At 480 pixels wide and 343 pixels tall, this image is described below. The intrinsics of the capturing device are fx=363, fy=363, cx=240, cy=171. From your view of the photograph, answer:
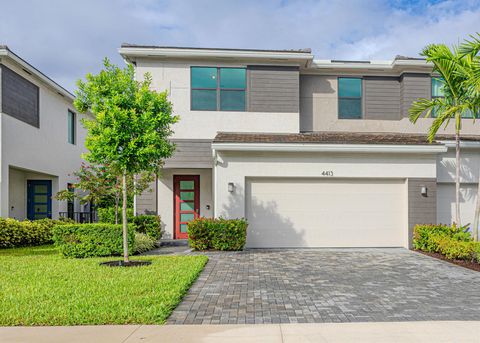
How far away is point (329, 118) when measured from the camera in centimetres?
1522

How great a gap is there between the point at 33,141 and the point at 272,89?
10.3 metres

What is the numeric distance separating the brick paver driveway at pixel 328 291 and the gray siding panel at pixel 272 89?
6.44 metres

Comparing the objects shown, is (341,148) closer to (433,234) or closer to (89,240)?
(433,234)

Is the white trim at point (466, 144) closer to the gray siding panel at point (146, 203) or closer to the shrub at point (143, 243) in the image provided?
the shrub at point (143, 243)

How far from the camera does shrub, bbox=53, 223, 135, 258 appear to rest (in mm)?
10148

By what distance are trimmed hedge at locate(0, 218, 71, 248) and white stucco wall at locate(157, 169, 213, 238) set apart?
4.12 metres

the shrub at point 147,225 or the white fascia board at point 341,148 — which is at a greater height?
the white fascia board at point 341,148

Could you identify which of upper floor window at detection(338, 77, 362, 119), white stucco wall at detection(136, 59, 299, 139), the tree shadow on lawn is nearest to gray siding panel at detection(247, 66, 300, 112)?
white stucco wall at detection(136, 59, 299, 139)

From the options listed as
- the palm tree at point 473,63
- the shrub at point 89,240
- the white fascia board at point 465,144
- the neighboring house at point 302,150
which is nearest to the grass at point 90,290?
the shrub at point 89,240

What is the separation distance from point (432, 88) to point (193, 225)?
1141 centimetres

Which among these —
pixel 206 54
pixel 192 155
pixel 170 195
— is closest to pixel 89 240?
pixel 170 195

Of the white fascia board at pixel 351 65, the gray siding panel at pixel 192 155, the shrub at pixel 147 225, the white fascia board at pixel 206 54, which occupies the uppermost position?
the white fascia board at pixel 206 54

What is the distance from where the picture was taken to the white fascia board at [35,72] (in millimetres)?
13086

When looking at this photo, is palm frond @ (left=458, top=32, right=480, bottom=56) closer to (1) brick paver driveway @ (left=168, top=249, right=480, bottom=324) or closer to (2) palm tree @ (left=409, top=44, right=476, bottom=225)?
(2) palm tree @ (left=409, top=44, right=476, bottom=225)
